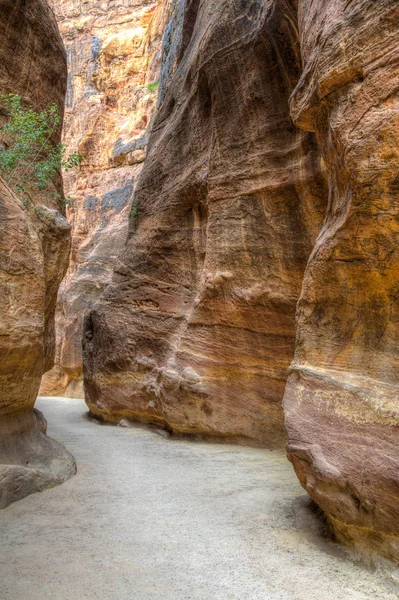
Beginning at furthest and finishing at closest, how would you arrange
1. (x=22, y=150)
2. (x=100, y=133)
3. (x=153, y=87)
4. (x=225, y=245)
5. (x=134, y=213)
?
(x=100, y=133) → (x=153, y=87) → (x=134, y=213) → (x=225, y=245) → (x=22, y=150)

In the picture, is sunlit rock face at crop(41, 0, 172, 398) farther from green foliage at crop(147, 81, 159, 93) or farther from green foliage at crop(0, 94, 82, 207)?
green foliage at crop(0, 94, 82, 207)

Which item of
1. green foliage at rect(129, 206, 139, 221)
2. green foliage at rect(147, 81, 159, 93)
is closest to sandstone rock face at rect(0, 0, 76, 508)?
green foliage at rect(129, 206, 139, 221)

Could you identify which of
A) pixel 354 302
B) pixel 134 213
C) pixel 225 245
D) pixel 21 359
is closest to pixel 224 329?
pixel 225 245

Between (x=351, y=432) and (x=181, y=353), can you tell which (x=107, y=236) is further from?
(x=351, y=432)

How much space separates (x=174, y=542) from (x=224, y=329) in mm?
4673

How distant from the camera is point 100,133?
24688 millimetres

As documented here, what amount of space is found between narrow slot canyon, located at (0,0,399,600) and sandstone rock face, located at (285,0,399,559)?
2 cm

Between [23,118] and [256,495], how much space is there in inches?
259

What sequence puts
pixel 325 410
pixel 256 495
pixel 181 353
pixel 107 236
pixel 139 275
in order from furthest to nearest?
pixel 107 236
pixel 139 275
pixel 181 353
pixel 256 495
pixel 325 410

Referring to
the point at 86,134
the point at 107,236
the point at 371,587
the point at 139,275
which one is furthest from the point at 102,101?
the point at 371,587

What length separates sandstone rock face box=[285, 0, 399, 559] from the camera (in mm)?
3664

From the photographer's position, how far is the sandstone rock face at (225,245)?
7629 mm

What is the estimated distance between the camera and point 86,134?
81.4 feet

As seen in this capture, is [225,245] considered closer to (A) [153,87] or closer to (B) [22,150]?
(B) [22,150]
